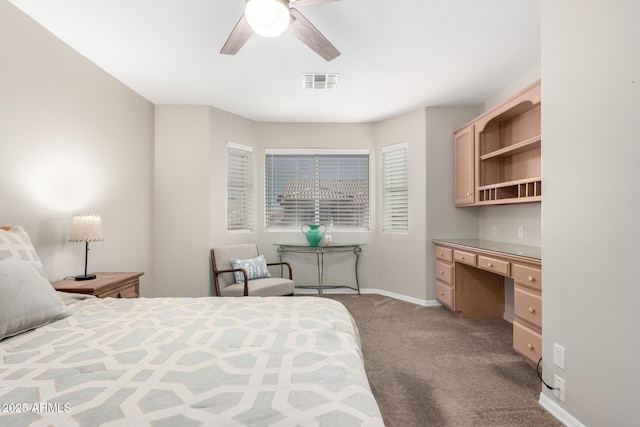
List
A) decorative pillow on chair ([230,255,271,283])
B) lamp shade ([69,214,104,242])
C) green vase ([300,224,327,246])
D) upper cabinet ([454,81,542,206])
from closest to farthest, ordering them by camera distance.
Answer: lamp shade ([69,214,104,242]), upper cabinet ([454,81,542,206]), decorative pillow on chair ([230,255,271,283]), green vase ([300,224,327,246])

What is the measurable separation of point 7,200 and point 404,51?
3286 millimetres

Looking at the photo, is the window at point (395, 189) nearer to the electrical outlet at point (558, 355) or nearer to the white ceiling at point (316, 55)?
the white ceiling at point (316, 55)

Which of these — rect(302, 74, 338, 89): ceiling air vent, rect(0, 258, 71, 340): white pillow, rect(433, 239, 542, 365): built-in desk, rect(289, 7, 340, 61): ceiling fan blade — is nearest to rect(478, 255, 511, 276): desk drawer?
rect(433, 239, 542, 365): built-in desk

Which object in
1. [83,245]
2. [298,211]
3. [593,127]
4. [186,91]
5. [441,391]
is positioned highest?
[186,91]

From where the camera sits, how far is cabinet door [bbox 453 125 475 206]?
3.71 m

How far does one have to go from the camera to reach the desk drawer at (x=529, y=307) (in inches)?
89.5

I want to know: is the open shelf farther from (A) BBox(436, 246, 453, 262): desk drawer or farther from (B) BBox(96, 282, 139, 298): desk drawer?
(B) BBox(96, 282, 139, 298): desk drawer

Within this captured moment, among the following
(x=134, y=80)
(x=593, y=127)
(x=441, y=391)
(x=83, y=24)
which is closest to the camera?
(x=593, y=127)

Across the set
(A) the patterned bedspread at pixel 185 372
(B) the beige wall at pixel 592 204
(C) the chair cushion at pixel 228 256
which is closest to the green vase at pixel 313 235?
(C) the chair cushion at pixel 228 256

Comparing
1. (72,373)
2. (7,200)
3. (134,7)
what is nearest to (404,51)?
(134,7)

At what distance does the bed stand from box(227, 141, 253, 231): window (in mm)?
2834

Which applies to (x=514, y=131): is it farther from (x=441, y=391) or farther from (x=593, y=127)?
(x=441, y=391)

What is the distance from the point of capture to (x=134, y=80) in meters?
3.36

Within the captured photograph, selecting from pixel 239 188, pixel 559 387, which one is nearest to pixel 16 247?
pixel 239 188
